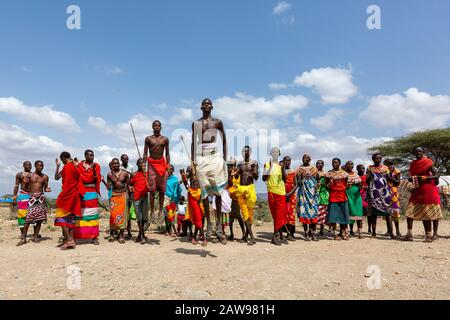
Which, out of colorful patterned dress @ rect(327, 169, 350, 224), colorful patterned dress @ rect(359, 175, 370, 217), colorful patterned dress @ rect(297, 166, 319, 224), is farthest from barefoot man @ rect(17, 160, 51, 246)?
colorful patterned dress @ rect(359, 175, 370, 217)

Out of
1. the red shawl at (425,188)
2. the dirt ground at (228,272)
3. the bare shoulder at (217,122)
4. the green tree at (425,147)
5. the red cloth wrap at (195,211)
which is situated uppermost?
the green tree at (425,147)

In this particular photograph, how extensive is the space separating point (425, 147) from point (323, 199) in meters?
21.3

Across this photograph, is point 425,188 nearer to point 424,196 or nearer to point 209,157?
point 424,196

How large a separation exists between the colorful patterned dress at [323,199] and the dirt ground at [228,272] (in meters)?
1.48

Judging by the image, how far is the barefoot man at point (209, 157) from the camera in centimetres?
595

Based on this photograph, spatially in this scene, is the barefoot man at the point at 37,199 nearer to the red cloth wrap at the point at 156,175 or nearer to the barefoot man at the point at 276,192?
the red cloth wrap at the point at 156,175

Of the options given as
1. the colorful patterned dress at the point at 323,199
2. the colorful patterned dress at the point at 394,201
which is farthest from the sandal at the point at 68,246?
the colorful patterned dress at the point at 394,201

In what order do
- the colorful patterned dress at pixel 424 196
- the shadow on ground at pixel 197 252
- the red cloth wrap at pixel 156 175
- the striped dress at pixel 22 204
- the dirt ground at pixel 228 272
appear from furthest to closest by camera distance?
the striped dress at pixel 22 204, the colorful patterned dress at pixel 424 196, the red cloth wrap at pixel 156 175, the shadow on ground at pixel 197 252, the dirt ground at pixel 228 272

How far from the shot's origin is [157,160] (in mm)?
7297

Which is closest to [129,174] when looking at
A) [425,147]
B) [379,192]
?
[379,192]

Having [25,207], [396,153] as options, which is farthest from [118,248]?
[396,153]

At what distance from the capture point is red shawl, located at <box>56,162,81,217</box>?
22.8 feet

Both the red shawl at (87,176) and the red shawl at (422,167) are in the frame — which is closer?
the red shawl at (87,176)

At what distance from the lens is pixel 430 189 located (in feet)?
25.6
